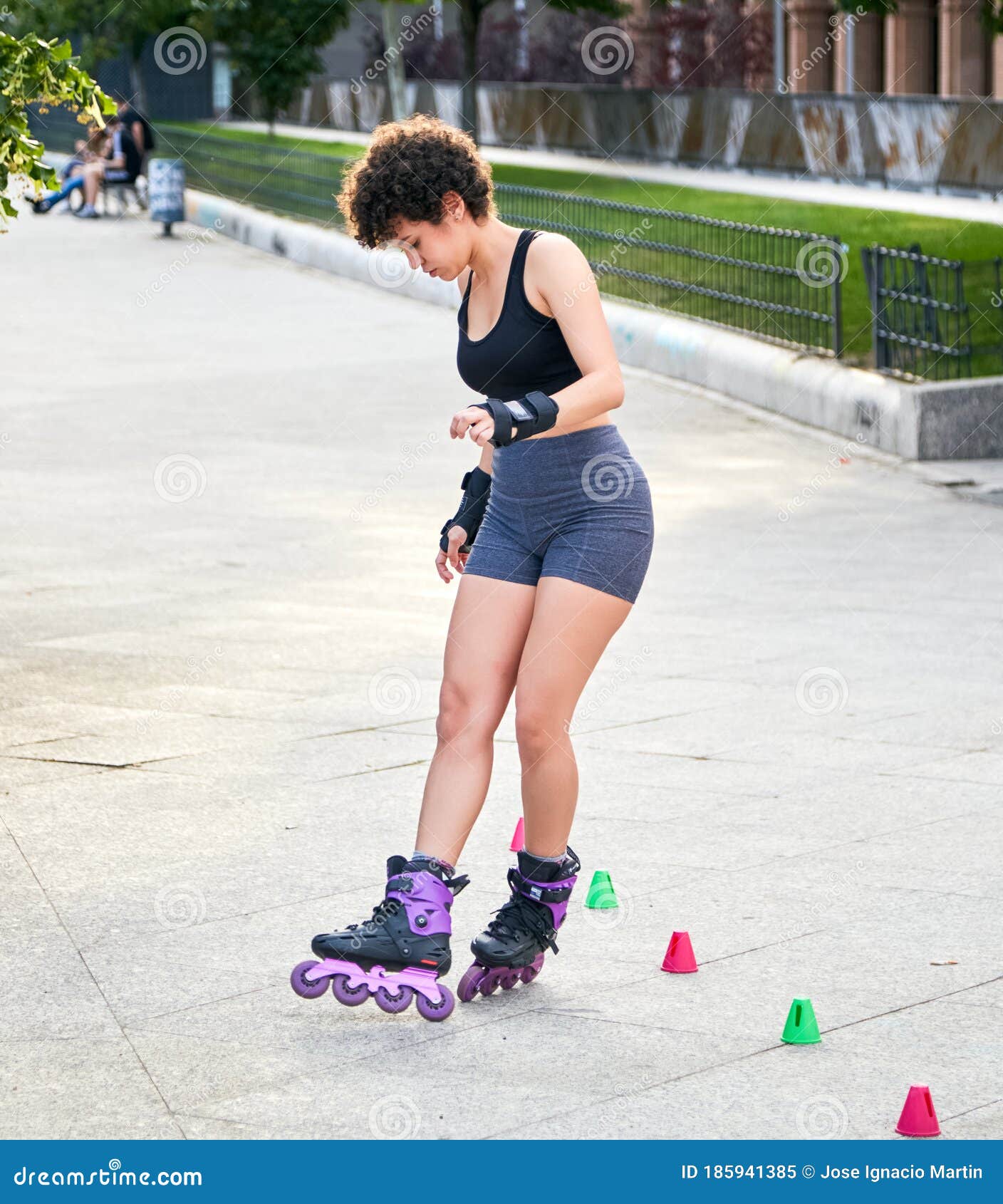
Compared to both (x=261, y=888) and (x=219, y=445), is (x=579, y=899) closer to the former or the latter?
(x=261, y=888)

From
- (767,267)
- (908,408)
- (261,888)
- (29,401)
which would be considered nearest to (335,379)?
(29,401)

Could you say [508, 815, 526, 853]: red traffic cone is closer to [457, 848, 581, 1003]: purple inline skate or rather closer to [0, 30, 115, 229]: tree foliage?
[457, 848, 581, 1003]: purple inline skate

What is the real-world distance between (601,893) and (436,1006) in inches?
31.6

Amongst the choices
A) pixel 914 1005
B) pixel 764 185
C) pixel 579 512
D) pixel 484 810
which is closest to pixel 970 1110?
pixel 914 1005

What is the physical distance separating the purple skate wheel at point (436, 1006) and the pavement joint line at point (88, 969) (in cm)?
60

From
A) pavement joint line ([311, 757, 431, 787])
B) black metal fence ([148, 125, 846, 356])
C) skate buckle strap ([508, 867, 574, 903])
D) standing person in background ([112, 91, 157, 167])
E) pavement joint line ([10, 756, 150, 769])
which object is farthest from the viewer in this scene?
standing person in background ([112, 91, 157, 167])

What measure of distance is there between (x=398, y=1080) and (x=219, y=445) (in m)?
8.90

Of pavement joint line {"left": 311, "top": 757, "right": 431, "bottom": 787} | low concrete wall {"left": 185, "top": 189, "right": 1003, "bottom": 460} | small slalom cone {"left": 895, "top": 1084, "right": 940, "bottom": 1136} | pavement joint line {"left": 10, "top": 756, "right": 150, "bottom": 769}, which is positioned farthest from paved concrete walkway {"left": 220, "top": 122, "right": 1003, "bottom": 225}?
small slalom cone {"left": 895, "top": 1084, "right": 940, "bottom": 1136}

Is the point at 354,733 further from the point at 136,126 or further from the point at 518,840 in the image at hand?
the point at 136,126

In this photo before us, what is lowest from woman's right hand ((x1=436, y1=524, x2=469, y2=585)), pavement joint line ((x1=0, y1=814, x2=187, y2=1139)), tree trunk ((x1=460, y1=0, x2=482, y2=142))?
pavement joint line ((x1=0, y1=814, x2=187, y2=1139))

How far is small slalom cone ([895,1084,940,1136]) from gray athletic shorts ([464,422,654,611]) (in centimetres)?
121

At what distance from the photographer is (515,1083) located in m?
3.64

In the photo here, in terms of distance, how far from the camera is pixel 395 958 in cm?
397

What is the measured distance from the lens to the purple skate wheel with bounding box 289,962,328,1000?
3947 mm
